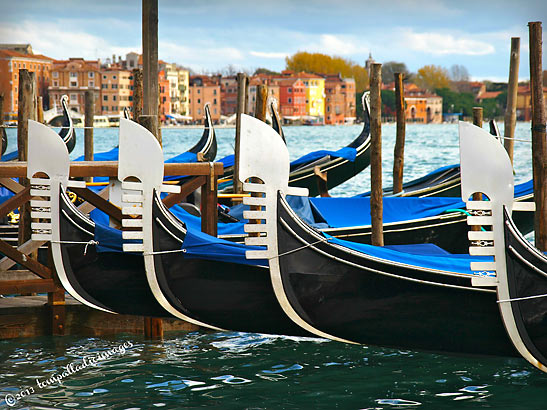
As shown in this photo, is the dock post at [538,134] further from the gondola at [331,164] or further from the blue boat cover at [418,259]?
the gondola at [331,164]

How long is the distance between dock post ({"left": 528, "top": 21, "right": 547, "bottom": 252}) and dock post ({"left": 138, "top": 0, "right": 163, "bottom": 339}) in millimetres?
2015

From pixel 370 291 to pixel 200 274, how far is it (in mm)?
812

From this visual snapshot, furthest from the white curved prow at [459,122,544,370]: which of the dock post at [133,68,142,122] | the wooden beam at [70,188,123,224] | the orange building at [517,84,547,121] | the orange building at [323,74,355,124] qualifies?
the orange building at [323,74,355,124]

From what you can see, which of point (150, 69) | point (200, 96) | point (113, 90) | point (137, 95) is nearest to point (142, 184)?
point (150, 69)

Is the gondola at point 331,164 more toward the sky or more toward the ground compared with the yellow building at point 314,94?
more toward the ground

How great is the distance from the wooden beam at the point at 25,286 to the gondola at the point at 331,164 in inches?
179

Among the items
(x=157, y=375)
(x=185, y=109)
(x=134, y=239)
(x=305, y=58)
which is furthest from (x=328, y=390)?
(x=305, y=58)

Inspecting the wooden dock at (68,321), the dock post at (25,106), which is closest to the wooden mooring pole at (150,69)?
the wooden dock at (68,321)

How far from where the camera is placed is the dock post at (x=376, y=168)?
5156 mm

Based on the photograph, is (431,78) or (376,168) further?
(431,78)

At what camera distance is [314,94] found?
235 ft

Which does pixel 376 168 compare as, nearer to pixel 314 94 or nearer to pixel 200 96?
pixel 314 94

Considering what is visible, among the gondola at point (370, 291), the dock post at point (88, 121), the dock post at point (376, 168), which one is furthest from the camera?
the dock post at point (88, 121)

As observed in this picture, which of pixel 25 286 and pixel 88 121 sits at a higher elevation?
pixel 88 121
